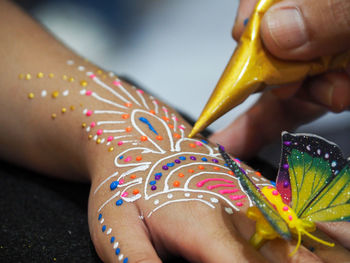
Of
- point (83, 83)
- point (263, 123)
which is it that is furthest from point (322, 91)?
point (83, 83)

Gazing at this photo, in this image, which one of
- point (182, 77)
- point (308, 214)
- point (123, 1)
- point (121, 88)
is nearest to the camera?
point (308, 214)

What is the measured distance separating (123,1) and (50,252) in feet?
6.78

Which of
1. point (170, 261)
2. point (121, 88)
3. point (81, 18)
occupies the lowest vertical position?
point (81, 18)

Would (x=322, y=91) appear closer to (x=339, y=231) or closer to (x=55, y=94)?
(x=339, y=231)

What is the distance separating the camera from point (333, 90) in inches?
45.8

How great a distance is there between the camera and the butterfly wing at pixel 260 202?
1.79 feet

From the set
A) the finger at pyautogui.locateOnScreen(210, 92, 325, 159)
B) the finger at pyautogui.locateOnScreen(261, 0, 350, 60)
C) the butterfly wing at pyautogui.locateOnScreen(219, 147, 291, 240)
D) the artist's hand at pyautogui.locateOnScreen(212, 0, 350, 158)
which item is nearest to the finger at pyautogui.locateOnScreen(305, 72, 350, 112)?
the artist's hand at pyautogui.locateOnScreen(212, 0, 350, 158)

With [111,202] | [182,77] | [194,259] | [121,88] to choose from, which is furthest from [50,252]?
[182,77]

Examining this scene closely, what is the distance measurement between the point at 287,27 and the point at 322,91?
14.2 inches

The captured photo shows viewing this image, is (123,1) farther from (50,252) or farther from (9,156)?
(50,252)

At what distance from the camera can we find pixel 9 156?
3.33ft

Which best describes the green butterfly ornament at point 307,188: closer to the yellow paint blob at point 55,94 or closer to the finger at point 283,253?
the finger at point 283,253

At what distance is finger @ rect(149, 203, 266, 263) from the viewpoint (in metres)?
0.64

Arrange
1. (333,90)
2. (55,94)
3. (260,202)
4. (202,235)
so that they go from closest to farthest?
1. (260,202)
2. (202,235)
3. (55,94)
4. (333,90)
